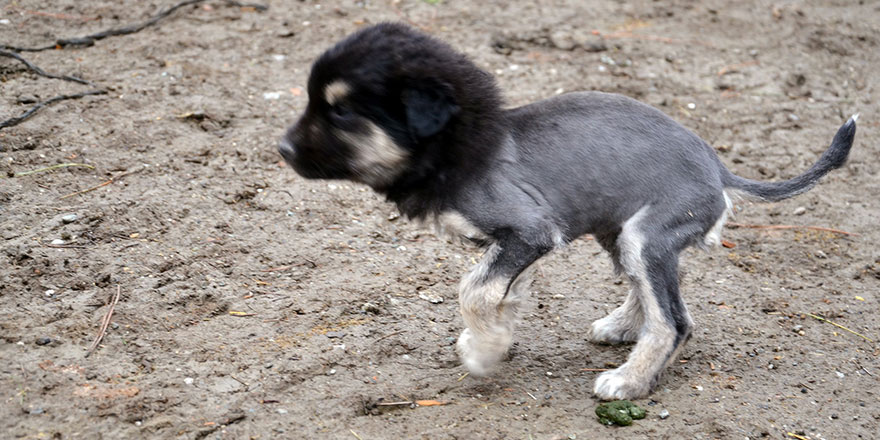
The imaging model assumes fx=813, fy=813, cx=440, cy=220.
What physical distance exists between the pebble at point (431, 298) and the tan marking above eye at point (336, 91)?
1.72 metres

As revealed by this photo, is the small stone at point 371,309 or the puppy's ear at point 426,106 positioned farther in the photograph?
the small stone at point 371,309

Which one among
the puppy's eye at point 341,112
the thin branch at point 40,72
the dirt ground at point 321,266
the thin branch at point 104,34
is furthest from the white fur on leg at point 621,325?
the thin branch at point 104,34

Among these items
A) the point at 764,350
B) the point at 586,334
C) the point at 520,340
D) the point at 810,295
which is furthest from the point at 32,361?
the point at 810,295

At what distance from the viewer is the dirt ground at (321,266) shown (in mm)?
4438

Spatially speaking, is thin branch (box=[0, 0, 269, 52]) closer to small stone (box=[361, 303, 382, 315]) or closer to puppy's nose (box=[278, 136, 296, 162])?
puppy's nose (box=[278, 136, 296, 162])

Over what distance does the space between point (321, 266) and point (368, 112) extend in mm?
1708

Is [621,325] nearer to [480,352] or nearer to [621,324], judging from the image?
[621,324]

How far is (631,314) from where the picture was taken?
5234 mm

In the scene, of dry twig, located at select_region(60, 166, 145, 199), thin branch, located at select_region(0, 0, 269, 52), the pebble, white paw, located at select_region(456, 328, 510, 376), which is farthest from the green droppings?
thin branch, located at select_region(0, 0, 269, 52)

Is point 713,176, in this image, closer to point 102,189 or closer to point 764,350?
point 764,350

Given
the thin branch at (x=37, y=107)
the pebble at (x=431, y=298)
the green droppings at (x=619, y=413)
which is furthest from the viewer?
the thin branch at (x=37, y=107)

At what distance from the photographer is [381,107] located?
4289 mm

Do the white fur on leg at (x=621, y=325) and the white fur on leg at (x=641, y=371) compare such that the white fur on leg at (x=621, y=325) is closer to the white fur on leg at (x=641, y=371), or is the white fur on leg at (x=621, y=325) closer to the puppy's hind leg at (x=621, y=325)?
the puppy's hind leg at (x=621, y=325)

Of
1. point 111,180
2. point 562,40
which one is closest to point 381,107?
point 111,180
